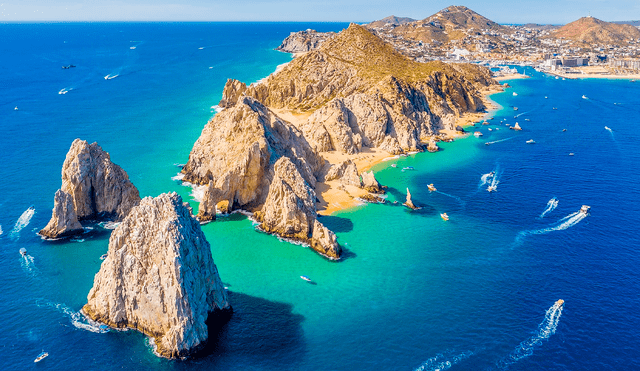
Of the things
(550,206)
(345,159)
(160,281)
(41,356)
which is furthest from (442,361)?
(345,159)

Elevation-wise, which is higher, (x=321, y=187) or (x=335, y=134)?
(x=335, y=134)

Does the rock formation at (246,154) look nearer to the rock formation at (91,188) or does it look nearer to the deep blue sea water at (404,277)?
the deep blue sea water at (404,277)

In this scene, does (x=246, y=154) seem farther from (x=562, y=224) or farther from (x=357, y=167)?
(x=562, y=224)

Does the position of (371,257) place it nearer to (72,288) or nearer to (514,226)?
(514,226)

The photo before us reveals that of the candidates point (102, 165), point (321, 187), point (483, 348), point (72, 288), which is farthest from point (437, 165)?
point (72, 288)

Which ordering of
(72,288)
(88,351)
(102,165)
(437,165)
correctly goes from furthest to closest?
(437,165) → (102,165) → (72,288) → (88,351)
